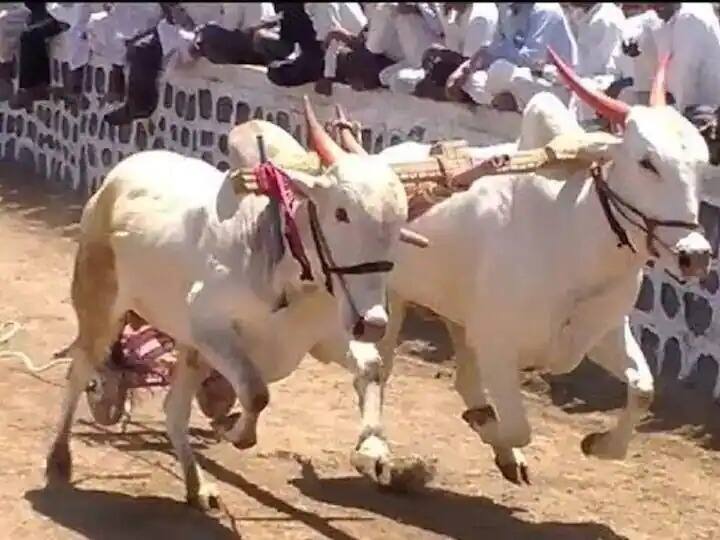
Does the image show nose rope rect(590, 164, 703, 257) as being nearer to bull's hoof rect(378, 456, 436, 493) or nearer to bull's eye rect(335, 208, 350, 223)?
bull's eye rect(335, 208, 350, 223)

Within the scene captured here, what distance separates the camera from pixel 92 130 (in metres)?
12.5

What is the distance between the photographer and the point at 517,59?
9.01m

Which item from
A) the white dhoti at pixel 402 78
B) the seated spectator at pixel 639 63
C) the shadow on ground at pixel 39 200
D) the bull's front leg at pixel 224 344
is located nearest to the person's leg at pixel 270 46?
the white dhoti at pixel 402 78

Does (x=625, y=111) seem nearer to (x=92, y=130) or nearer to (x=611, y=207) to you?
(x=611, y=207)

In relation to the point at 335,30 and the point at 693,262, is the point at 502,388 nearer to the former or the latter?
the point at 693,262

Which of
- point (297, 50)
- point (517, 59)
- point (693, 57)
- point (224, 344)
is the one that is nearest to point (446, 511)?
point (224, 344)

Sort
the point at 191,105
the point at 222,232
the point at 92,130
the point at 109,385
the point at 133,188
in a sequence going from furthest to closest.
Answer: the point at 92,130 → the point at 191,105 → the point at 109,385 → the point at 133,188 → the point at 222,232

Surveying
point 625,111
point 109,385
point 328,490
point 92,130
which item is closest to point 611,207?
point 625,111

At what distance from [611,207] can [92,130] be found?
26.1ft

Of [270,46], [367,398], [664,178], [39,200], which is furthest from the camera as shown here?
[39,200]

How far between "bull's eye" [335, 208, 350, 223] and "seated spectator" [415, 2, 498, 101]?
15.1 ft

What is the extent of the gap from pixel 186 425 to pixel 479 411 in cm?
95

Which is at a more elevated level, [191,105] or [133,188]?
[133,188]

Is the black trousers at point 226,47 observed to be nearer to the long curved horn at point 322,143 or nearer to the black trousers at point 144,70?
the black trousers at point 144,70
